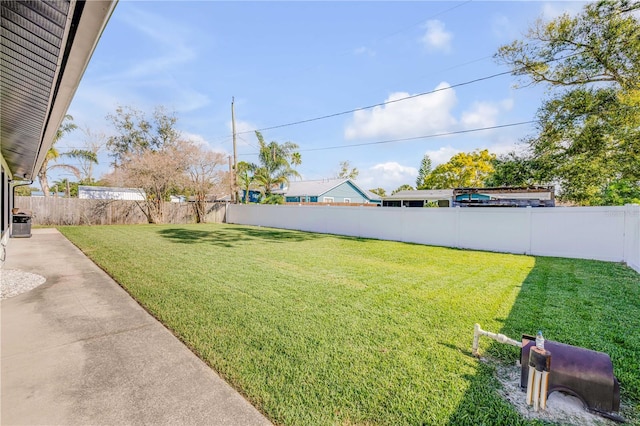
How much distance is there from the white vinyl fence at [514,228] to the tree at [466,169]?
16592mm

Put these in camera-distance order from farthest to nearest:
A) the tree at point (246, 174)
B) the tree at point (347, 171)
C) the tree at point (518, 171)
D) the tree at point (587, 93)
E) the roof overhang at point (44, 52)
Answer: the tree at point (347, 171) → the tree at point (246, 174) → the tree at point (518, 171) → the tree at point (587, 93) → the roof overhang at point (44, 52)

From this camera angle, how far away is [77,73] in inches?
100

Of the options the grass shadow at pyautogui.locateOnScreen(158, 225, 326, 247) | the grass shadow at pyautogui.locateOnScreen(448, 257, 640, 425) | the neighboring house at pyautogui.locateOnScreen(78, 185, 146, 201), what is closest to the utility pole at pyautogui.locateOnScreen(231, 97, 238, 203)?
the neighboring house at pyautogui.locateOnScreen(78, 185, 146, 201)

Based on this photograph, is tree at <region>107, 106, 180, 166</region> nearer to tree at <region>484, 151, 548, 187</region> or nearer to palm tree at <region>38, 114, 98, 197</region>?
palm tree at <region>38, 114, 98, 197</region>

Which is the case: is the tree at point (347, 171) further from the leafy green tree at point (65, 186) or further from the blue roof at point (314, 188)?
the leafy green tree at point (65, 186)

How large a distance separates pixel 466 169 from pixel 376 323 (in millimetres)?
25865

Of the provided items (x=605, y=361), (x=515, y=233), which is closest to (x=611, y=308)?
(x=605, y=361)

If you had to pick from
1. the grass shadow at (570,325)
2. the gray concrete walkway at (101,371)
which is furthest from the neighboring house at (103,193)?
the grass shadow at (570,325)

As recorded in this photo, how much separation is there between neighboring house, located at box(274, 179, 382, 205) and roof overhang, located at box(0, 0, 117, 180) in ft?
81.7

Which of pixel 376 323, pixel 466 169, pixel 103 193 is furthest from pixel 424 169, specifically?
pixel 376 323

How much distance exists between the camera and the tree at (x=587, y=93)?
9.10 metres

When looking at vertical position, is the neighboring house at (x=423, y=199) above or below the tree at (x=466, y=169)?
below

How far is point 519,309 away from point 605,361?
2.09 meters

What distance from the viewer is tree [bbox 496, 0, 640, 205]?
9.10 m
